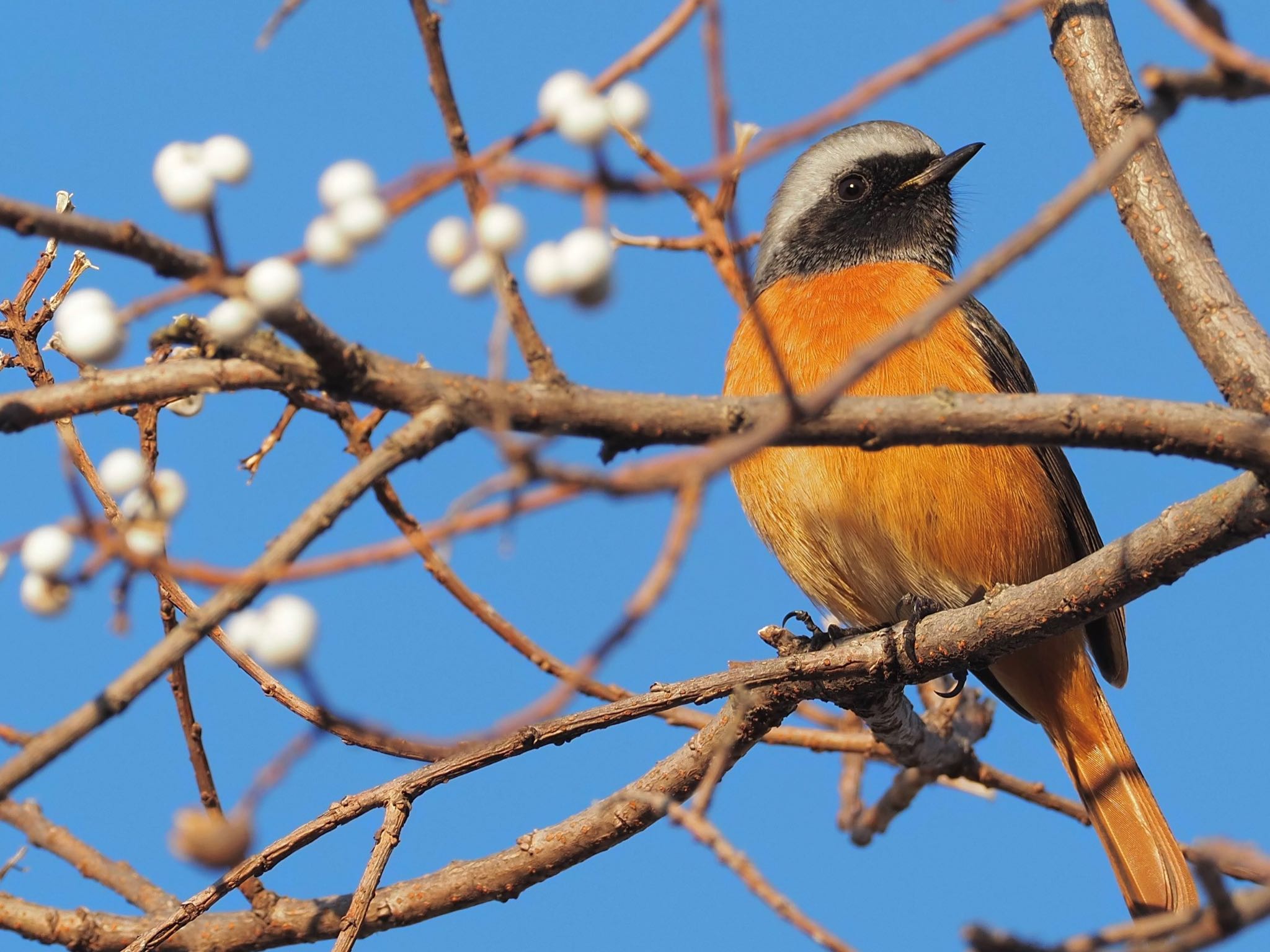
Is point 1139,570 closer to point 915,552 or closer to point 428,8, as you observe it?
point 915,552

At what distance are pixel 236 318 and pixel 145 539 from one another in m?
0.33

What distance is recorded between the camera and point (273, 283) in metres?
1.83

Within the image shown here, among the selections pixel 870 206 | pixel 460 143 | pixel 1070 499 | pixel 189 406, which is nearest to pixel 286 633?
pixel 460 143

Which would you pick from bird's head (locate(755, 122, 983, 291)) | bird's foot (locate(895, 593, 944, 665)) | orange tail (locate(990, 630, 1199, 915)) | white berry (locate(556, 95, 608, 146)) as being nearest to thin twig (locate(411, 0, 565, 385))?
white berry (locate(556, 95, 608, 146))

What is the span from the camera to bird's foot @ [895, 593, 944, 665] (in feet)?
13.2

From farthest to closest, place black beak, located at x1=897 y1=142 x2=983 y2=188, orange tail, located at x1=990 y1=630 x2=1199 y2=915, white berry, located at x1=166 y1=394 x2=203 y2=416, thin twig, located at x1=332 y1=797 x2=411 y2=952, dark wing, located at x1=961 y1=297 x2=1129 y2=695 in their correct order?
black beak, located at x1=897 y1=142 x2=983 y2=188 < dark wing, located at x1=961 y1=297 x2=1129 y2=695 < orange tail, located at x1=990 y1=630 x2=1199 y2=915 < thin twig, located at x1=332 y1=797 x2=411 y2=952 < white berry, located at x1=166 y1=394 x2=203 y2=416

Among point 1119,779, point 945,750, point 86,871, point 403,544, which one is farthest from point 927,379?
point 403,544

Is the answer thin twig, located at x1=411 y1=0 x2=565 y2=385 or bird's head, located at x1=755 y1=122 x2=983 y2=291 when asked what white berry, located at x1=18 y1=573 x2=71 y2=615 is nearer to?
thin twig, located at x1=411 y1=0 x2=565 y2=385

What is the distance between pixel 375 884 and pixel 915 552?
246 centimetres

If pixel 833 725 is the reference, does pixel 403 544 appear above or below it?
below

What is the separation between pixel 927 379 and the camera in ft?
16.0

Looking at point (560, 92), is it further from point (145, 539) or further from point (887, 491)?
point (887, 491)

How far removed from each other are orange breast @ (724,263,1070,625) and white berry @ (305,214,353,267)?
3.01 metres

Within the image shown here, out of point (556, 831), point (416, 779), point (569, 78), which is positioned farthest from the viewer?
point (556, 831)
